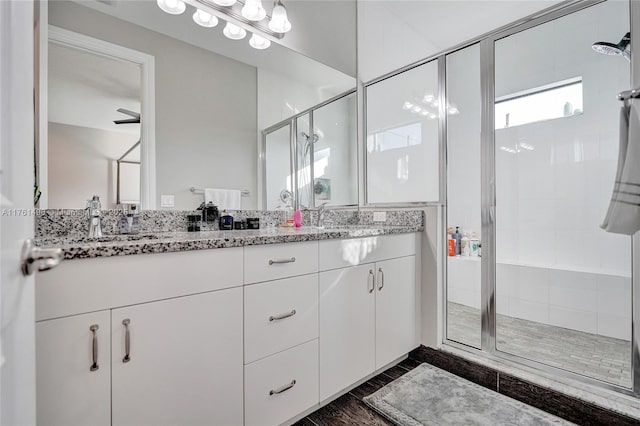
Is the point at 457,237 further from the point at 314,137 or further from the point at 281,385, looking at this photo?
the point at 281,385

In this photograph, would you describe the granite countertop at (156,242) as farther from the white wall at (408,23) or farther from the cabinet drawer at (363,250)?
the white wall at (408,23)

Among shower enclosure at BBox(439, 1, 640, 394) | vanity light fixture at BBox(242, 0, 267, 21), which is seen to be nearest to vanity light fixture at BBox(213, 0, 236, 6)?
vanity light fixture at BBox(242, 0, 267, 21)

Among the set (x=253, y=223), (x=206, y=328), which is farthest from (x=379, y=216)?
(x=206, y=328)

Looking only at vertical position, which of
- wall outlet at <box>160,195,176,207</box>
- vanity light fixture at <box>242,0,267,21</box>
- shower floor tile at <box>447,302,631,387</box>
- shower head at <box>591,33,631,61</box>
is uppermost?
vanity light fixture at <box>242,0,267,21</box>

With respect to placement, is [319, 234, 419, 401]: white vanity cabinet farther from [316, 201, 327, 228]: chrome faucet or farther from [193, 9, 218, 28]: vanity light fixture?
[193, 9, 218, 28]: vanity light fixture

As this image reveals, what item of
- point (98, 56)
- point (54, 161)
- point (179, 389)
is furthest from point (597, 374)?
point (98, 56)

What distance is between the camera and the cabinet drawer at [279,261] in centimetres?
120

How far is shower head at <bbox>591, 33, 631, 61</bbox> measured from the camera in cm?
149

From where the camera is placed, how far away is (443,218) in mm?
2090

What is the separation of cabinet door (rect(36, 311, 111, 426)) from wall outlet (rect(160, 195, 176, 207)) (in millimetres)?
802

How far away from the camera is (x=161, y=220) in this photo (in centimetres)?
156

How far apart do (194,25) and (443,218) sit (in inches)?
76.4

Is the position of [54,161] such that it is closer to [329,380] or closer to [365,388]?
[329,380]

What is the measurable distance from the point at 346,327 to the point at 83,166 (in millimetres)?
1462
